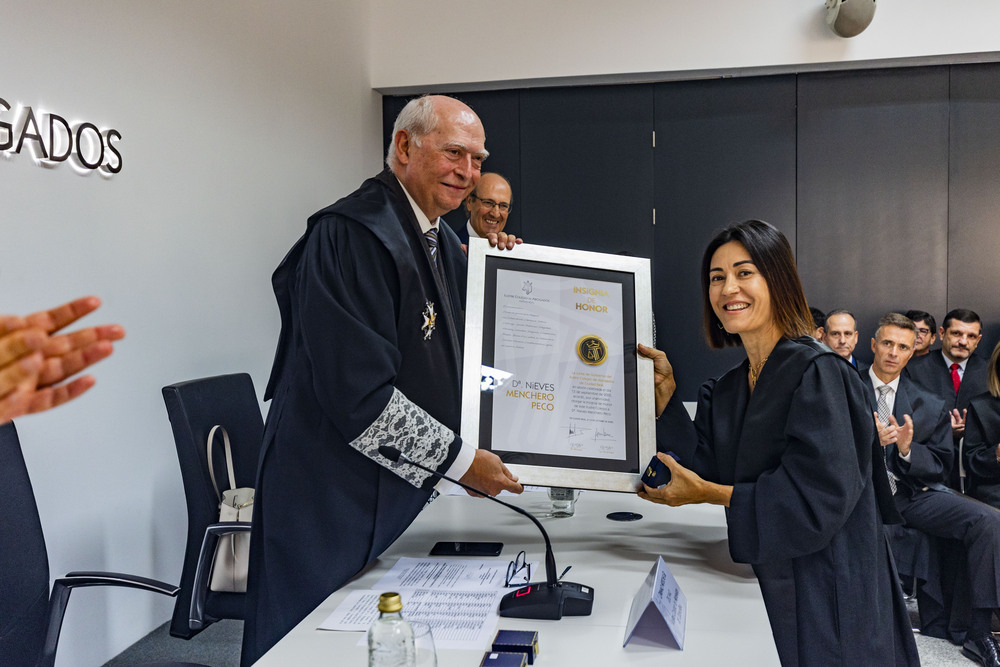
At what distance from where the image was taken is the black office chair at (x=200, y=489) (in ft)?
7.04

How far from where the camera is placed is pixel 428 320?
172 centimetres

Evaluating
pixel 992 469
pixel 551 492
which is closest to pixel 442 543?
pixel 551 492

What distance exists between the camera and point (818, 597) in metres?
1.46

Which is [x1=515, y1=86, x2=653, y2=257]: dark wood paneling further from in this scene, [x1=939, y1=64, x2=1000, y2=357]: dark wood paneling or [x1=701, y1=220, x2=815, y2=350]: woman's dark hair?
[x1=701, y1=220, x2=815, y2=350]: woman's dark hair

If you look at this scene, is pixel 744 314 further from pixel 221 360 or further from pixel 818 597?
pixel 221 360

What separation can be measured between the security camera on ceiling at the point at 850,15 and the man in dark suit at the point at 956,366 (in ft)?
5.54

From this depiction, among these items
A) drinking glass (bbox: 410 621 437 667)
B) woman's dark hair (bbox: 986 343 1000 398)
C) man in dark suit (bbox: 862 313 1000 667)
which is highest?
woman's dark hair (bbox: 986 343 1000 398)

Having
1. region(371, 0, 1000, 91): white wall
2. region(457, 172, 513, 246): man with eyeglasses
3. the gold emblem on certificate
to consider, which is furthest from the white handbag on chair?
region(371, 0, 1000, 91): white wall

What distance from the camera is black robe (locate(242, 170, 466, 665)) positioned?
1560 mm

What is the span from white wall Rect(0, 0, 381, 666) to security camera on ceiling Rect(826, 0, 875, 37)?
9.69 feet

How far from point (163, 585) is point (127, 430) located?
1.30 meters

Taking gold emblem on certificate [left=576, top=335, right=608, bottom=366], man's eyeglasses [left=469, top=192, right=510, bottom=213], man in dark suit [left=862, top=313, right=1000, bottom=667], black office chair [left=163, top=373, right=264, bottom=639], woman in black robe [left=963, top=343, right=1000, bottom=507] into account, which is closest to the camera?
gold emblem on certificate [left=576, top=335, right=608, bottom=366]

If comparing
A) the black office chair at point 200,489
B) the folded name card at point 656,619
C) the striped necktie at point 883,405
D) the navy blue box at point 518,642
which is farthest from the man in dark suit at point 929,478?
the black office chair at point 200,489

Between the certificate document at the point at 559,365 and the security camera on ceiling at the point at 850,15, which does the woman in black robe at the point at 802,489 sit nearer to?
the certificate document at the point at 559,365
